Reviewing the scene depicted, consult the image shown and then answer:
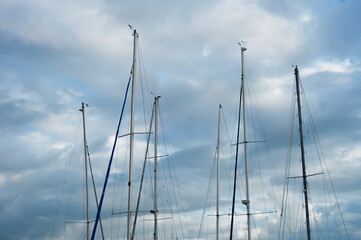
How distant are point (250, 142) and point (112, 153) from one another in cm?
1660

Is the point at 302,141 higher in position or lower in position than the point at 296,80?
lower

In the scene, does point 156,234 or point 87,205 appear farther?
point 87,205

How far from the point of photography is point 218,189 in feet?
200

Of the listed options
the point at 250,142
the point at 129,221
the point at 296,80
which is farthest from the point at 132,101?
the point at 296,80

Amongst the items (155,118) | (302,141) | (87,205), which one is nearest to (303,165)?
(302,141)

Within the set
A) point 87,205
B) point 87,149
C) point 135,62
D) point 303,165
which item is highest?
point 135,62

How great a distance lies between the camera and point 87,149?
210 feet

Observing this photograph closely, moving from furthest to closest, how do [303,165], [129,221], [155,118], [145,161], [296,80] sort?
[155,118] < [145,161] < [296,80] < [303,165] < [129,221]

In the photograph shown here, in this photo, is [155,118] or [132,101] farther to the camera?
[155,118]

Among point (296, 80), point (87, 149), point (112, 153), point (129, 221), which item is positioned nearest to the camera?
point (129, 221)

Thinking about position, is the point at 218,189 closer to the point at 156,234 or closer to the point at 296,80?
the point at 156,234

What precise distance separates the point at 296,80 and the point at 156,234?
23.6 m

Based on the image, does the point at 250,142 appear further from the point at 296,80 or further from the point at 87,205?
the point at 87,205

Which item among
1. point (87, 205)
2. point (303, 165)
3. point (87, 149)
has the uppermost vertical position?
point (87, 149)
